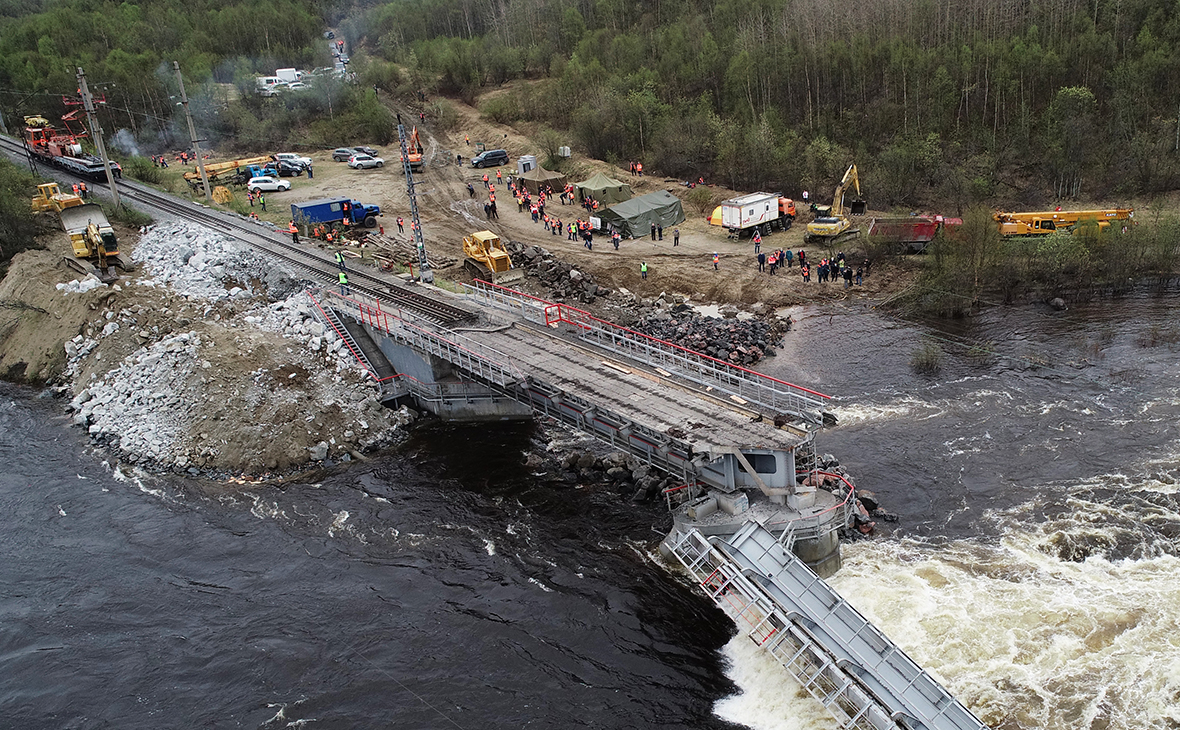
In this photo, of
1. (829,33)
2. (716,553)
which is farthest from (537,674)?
(829,33)

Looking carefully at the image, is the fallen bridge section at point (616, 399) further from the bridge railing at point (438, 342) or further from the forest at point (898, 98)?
the forest at point (898, 98)

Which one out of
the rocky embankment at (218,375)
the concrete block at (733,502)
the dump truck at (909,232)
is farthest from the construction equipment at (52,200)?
the dump truck at (909,232)

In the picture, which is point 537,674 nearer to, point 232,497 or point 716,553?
point 716,553

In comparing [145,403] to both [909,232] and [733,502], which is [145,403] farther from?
[909,232]

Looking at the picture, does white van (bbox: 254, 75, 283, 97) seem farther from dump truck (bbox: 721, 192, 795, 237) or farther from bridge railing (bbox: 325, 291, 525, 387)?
dump truck (bbox: 721, 192, 795, 237)

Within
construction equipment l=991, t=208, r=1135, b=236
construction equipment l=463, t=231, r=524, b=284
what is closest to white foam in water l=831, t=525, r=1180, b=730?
construction equipment l=991, t=208, r=1135, b=236
